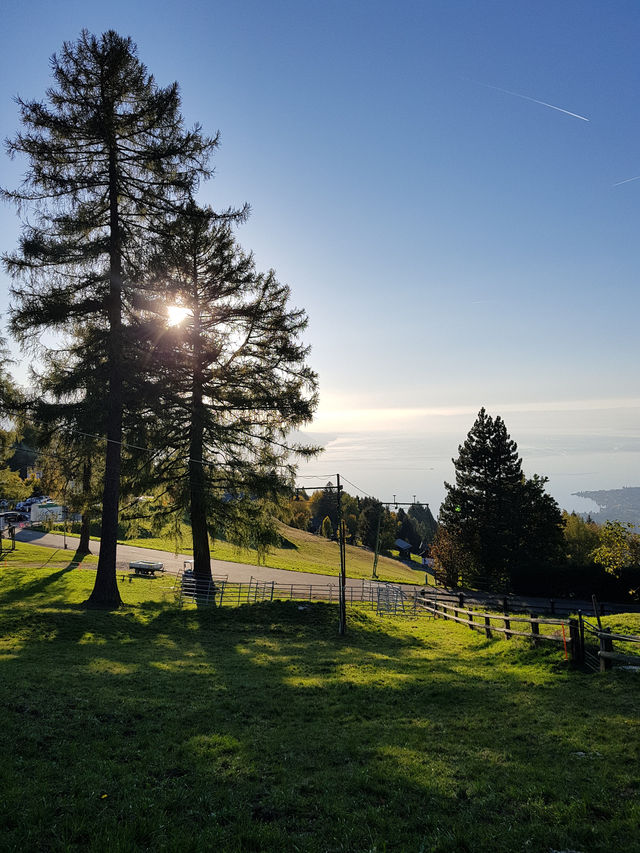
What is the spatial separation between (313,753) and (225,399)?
761 inches

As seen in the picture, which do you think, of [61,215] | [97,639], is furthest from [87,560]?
→ [61,215]

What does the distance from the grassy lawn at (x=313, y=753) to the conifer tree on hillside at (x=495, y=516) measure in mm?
36200

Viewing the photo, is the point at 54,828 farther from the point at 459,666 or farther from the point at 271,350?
the point at 271,350

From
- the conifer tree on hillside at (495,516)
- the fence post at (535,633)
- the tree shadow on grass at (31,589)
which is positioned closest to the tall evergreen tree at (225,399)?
the tree shadow on grass at (31,589)

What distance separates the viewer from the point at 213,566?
42750 millimetres

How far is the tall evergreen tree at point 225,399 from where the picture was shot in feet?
78.9

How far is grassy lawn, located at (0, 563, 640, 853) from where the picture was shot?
16.7ft

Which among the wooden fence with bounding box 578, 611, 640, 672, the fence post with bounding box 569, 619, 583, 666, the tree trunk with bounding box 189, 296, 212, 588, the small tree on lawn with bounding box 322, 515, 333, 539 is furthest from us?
the small tree on lawn with bounding box 322, 515, 333, 539

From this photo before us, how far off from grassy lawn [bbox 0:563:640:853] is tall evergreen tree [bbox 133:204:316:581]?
10.3 meters

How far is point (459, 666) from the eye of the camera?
13.7 meters

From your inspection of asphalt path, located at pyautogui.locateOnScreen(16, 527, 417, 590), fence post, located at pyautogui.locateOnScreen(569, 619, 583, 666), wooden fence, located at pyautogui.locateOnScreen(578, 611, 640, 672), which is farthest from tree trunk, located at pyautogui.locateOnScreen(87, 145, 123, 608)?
wooden fence, located at pyautogui.locateOnScreen(578, 611, 640, 672)

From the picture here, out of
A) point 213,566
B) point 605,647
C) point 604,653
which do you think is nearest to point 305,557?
point 213,566

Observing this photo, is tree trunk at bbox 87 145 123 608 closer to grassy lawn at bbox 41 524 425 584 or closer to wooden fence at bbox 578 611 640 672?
grassy lawn at bbox 41 524 425 584

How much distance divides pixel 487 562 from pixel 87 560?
3818cm
